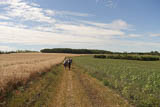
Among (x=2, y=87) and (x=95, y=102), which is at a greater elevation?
(x=2, y=87)

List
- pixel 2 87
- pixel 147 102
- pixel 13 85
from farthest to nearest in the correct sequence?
pixel 13 85
pixel 2 87
pixel 147 102

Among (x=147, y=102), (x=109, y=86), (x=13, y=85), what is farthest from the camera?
(x=109, y=86)

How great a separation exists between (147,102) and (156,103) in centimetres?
55

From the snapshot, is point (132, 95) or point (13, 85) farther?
point (13, 85)

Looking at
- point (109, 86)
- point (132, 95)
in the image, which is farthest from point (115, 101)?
point (109, 86)

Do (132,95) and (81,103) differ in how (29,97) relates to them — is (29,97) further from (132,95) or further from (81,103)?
(132,95)

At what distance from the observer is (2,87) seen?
29.8 feet

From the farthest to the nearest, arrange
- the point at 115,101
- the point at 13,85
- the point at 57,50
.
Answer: the point at 57,50 < the point at 13,85 < the point at 115,101

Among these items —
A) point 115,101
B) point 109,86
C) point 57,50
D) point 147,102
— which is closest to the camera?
point 147,102

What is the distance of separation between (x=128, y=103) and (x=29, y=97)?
6037mm

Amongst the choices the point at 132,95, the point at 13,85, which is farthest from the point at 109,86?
the point at 13,85

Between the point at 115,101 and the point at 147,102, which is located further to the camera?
the point at 115,101

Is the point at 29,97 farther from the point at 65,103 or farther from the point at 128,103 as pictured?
the point at 128,103

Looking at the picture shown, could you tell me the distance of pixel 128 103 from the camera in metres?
8.08
